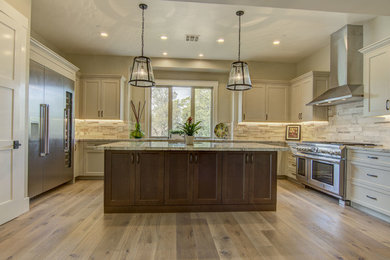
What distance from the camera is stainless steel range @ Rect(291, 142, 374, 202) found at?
3.27m

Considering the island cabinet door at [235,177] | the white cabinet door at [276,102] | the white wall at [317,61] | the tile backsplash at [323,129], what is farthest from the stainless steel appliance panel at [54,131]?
the white wall at [317,61]

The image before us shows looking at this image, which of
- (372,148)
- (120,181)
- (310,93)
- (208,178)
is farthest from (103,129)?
(372,148)

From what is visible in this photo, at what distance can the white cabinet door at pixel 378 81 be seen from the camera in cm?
289

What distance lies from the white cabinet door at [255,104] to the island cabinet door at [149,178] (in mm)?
3118

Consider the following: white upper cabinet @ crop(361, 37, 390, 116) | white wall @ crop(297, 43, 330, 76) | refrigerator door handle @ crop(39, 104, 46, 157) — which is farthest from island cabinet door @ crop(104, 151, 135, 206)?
white wall @ crop(297, 43, 330, 76)

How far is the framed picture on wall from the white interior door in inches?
210

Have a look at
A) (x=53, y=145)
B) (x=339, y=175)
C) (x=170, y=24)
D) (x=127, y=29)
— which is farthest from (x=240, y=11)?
→ (x=53, y=145)

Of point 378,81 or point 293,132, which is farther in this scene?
point 293,132

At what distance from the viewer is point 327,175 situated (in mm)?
3572

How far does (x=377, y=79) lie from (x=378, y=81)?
4cm

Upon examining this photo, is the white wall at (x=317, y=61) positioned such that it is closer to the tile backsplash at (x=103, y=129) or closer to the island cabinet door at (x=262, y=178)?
the island cabinet door at (x=262, y=178)

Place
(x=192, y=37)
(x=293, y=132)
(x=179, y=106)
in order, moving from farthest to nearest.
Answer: (x=179, y=106) → (x=293, y=132) → (x=192, y=37)

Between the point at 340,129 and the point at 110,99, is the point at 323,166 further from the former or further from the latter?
the point at 110,99

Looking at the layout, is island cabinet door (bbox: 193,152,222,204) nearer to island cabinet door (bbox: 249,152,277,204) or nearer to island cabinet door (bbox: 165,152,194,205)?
island cabinet door (bbox: 165,152,194,205)
